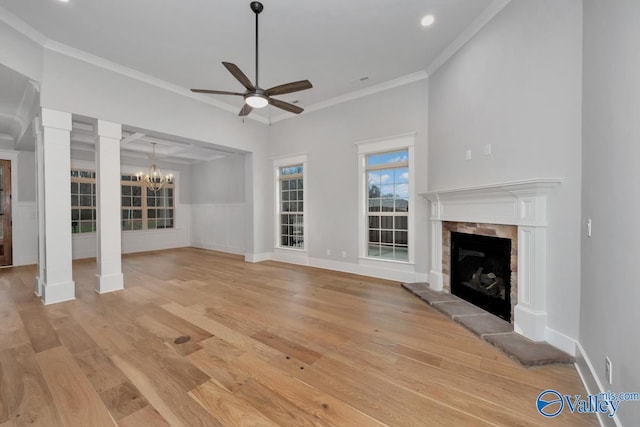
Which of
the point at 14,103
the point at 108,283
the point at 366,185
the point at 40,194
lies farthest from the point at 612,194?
the point at 14,103

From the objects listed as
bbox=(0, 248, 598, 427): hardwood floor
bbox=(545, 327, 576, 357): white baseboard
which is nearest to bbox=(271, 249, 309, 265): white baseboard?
bbox=(0, 248, 598, 427): hardwood floor

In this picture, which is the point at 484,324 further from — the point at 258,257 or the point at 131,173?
the point at 131,173

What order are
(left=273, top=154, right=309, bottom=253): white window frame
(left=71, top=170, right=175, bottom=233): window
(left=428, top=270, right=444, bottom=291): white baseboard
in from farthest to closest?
(left=71, top=170, right=175, bottom=233): window → (left=273, top=154, right=309, bottom=253): white window frame → (left=428, top=270, right=444, bottom=291): white baseboard

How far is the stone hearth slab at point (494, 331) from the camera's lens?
214 cm

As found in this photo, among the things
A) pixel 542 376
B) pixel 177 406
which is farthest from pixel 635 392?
pixel 177 406

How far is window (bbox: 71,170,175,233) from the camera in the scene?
7.01 metres

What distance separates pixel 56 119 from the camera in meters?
3.48

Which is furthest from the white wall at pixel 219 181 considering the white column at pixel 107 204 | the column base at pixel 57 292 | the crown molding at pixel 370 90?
the column base at pixel 57 292

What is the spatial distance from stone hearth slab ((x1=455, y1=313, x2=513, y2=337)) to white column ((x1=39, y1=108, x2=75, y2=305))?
516 cm

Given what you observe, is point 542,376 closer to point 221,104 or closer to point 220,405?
point 220,405

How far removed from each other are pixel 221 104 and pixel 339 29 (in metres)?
3.12
